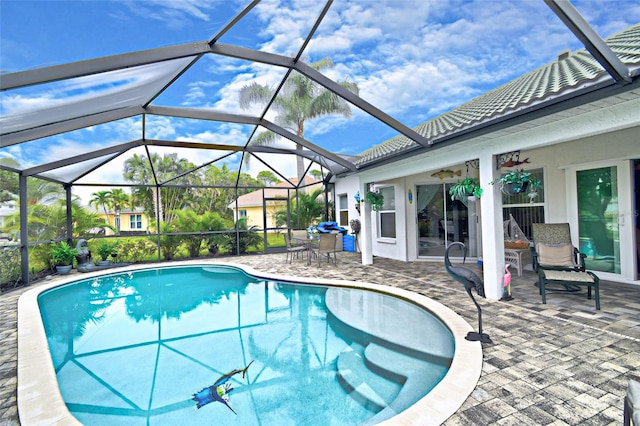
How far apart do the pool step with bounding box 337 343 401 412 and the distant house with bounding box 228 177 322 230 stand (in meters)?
10.5

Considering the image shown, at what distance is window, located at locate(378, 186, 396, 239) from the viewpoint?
10.8m

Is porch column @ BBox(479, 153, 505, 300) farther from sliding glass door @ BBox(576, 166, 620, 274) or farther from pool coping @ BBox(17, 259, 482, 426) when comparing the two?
sliding glass door @ BBox(576, 166, 620, 274)

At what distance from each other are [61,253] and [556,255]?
1360 centimetres

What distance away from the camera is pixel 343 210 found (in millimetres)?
13758

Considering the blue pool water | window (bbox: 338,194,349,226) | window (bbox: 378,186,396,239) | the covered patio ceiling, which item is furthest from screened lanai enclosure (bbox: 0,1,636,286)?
the blue pool water

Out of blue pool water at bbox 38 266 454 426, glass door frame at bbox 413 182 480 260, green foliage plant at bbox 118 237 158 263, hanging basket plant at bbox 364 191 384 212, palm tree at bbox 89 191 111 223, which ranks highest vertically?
palm tree at bbox 89 191 111 223

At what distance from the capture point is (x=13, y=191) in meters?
9.14

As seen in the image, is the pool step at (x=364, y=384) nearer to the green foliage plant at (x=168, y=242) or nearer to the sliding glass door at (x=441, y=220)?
the sliding glass door at (x=441, y=220)

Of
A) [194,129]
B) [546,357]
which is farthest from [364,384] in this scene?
[194,129]

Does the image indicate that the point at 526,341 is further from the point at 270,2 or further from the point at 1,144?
the point at 1,144

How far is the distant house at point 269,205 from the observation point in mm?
14117

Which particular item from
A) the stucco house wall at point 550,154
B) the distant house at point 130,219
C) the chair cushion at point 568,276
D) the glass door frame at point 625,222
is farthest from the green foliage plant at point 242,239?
the glass door frame at point 625,222

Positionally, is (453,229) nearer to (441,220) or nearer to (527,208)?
(441,220)

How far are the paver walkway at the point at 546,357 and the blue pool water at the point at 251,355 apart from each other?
574mm
